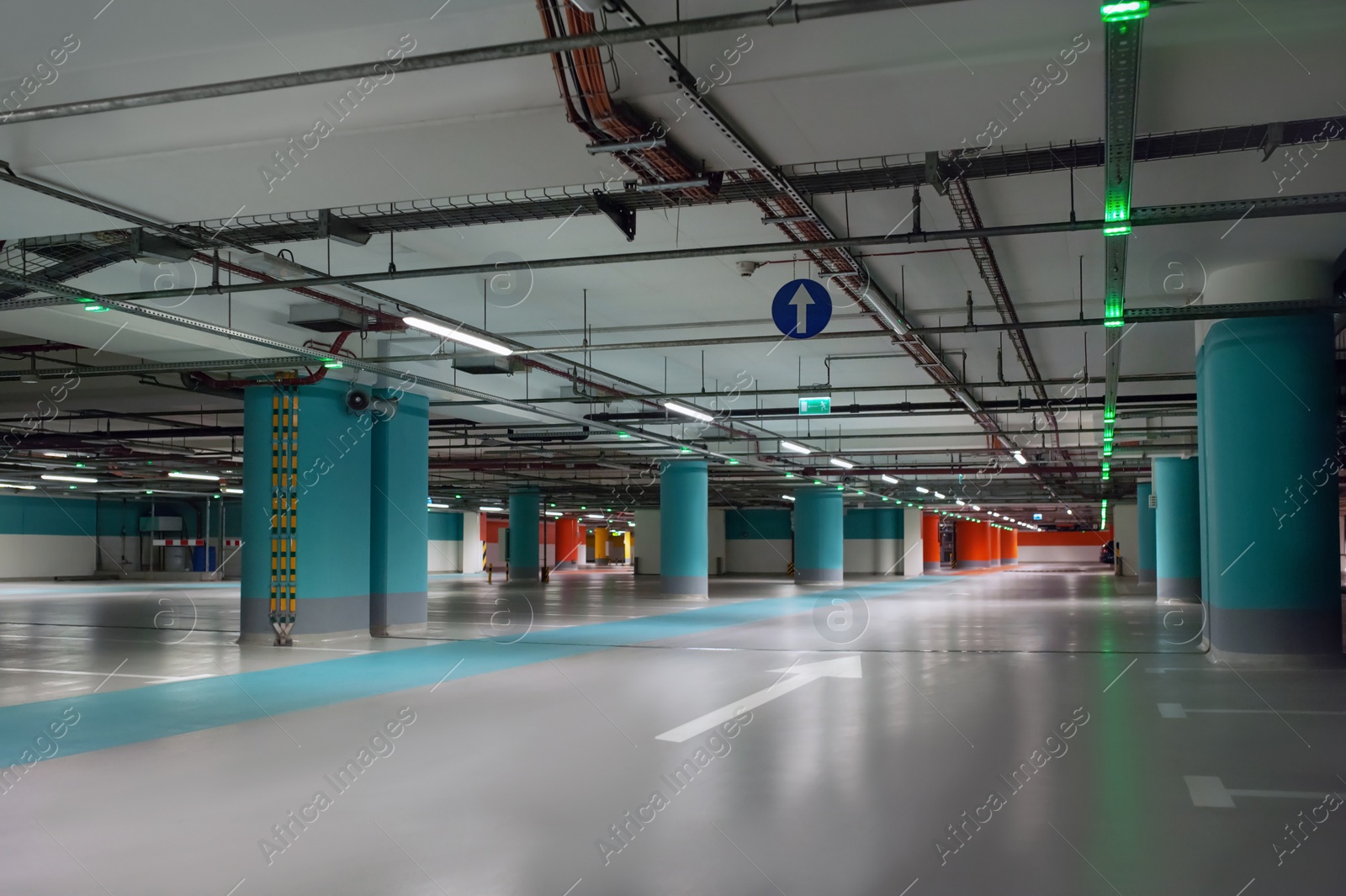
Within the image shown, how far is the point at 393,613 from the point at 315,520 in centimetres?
224

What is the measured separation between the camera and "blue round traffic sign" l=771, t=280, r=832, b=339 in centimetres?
959

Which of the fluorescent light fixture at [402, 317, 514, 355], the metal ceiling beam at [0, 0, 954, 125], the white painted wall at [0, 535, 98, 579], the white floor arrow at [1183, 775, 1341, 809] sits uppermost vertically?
the metal ceiling beam at [0, 0, 954, 125]

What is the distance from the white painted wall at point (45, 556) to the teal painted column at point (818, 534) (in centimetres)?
3155

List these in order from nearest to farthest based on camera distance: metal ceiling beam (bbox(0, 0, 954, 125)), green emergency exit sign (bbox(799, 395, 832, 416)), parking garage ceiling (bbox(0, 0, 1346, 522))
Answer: metal ceiling beam (bbox(0, 0, 954, 125)), parking garage ceiling (bbox(0, 0, 1346, 522)), green emergency exit sign (bbox(799, 395, 832, 416))

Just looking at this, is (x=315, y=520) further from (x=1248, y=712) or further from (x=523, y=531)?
(x=523, y=531)

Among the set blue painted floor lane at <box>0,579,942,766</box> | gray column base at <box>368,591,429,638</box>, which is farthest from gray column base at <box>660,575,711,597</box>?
gray column base at <box>368,591,429,638</box>

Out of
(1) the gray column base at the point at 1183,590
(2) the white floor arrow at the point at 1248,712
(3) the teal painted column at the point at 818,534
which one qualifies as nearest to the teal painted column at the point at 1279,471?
(2) the white floor arrow at the point at 1248,712

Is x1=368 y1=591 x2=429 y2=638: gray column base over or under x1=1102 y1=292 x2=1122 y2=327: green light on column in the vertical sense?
under

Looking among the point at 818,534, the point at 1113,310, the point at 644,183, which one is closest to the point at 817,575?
the point at 818,534

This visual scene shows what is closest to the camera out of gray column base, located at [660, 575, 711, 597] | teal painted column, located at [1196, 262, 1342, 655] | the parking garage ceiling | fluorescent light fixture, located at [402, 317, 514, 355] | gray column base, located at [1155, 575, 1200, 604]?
the parking garage ceiling

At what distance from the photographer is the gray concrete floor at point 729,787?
490 centimetres

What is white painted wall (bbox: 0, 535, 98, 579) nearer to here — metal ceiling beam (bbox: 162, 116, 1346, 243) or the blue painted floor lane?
the blue painted floor lane

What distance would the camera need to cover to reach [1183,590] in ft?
87.0

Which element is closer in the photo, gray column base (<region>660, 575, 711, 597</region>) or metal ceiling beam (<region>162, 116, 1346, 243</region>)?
metal ceiling beam (<region>162, 116, 1346, 243</region>)
